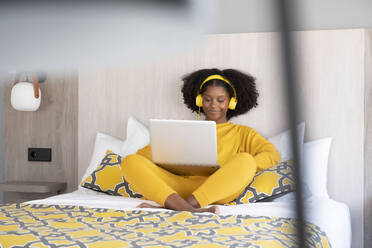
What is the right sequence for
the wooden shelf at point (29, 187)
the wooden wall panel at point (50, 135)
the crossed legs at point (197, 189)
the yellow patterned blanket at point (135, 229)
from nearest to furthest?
1. the yellow patterned blanket at point (135, 229)
2. the crossed legs at point (197, 189)
3. the wooden shelf at point (29, 187)
4. the wooden wall panel at point (50, 135)

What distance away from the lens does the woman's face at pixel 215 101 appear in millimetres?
2551

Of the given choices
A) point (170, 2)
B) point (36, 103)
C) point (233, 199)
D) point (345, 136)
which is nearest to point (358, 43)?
point (345, 136)

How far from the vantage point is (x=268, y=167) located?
2.23 metres

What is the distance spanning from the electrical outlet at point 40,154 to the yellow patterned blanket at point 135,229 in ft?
4.32

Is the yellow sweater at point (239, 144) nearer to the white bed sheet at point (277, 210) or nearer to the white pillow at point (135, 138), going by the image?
the white pillow at point (135, 138)

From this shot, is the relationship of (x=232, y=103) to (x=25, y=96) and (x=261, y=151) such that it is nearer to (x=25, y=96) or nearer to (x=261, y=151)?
(x=261, y=151)

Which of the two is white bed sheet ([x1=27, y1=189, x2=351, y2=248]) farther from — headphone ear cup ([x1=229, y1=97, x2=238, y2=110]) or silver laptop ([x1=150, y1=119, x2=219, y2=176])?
headphone ear cup ([x1=229, y1=97, x2=238, y2=110])

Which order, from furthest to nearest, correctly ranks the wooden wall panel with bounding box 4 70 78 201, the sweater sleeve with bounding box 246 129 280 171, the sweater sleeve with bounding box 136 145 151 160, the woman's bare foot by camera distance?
1. the wooden wall panel with bounding box 4 70 78 201
2. the sweater sleeve with bounding box 136 145 151 160
3. the sweater sleeve with bounding box 246 129 280 171
4. the woman's bare foot

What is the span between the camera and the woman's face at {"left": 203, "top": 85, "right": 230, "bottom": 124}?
2.55 meters

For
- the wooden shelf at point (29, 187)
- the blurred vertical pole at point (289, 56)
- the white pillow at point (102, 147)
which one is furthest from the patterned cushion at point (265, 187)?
the blurred vertical pole at point (289, 56)

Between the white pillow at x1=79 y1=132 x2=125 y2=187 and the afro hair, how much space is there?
1.58 feet

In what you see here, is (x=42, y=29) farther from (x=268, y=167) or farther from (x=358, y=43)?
A: (x=358, y=43)

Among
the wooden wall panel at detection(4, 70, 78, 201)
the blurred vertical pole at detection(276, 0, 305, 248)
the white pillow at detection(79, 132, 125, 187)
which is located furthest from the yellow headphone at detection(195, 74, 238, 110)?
the blurred vertical pole at detection(276, 0, 305, 248)

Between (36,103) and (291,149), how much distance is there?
281 centimetres
